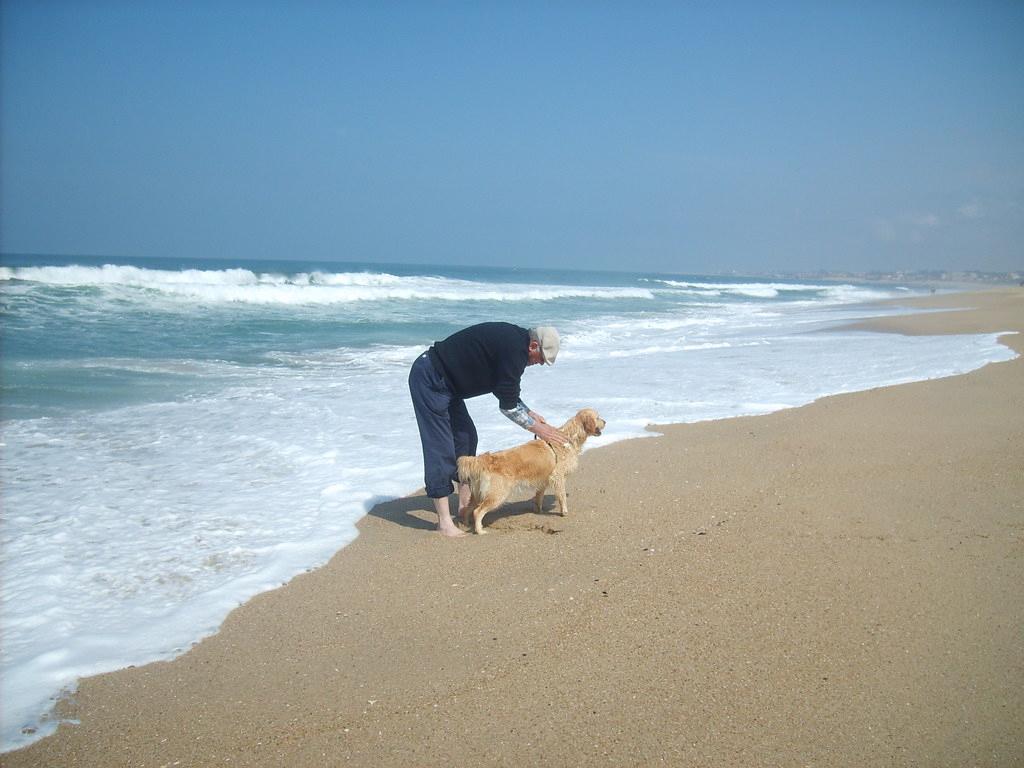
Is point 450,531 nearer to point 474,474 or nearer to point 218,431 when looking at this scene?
point 474,474

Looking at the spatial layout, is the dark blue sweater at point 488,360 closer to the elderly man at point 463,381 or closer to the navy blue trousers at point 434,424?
the elderly man at point 463,381

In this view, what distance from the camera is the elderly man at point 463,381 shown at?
4.56m

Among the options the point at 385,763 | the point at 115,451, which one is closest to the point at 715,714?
the point at 385,763

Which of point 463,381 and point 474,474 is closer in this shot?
point 463,381

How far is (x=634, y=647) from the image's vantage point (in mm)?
3158

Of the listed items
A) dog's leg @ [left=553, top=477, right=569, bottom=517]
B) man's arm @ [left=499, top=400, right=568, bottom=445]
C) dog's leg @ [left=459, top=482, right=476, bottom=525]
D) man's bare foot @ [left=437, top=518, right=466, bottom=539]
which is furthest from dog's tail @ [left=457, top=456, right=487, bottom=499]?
dog's leg @ [left=553, top=477, right=569, bottom=517]

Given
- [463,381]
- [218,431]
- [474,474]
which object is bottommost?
[218,431]

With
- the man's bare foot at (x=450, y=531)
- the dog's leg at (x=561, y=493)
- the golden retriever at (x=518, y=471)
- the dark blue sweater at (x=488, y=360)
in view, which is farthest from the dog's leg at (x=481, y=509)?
the dark blue sweater at (x=488, y=360)

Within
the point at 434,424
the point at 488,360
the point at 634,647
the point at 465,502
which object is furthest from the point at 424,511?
the point at 634,647

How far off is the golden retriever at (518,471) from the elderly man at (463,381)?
0.14m

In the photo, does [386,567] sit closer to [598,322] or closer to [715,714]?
[715,714]

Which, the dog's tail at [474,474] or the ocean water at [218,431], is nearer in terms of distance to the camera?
the ocean water at [218,431]

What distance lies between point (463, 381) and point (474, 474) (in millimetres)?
660

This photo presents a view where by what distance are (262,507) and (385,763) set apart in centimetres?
306
